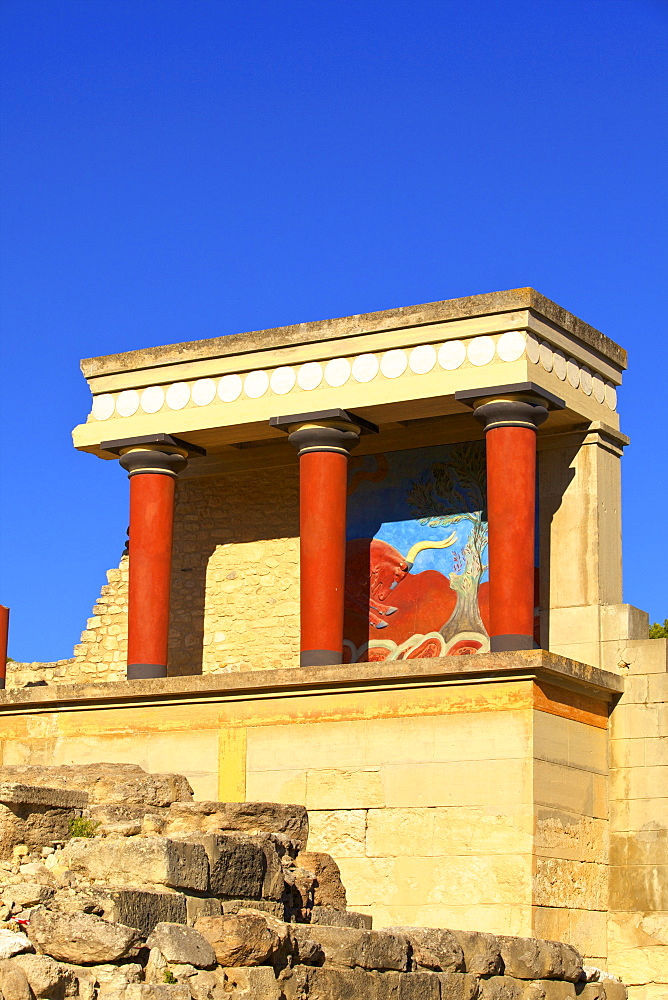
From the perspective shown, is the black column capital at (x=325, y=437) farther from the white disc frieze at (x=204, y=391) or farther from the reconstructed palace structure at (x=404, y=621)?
the white disc frieze at (x=204, y=391)

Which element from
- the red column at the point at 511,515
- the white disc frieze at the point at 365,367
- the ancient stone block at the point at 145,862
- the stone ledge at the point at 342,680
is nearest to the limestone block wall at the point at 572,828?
the stone ledge at the point at 342,680

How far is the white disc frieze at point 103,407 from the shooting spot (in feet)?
56.4

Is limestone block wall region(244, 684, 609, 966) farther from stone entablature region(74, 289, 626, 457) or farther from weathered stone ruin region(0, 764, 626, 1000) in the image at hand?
stone entablature region(74, 289, 626, 457)

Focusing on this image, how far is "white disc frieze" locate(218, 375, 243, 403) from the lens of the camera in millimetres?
16531

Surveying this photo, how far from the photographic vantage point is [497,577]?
14.5 metres

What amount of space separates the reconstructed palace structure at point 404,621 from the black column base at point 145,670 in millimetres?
22

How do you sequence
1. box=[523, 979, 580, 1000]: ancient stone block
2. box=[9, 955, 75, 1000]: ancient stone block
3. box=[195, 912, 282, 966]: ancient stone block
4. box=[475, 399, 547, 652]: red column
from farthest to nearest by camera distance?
box=[475, 399, 547, 652]: red column, box=[523, 979, 580, 1000]: ancient stone block, box=[195, 912, 282, 966]: ancient stone block, box=[9, 955, 75, 1000]: ancient stone block

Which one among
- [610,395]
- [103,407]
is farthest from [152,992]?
[103,407]

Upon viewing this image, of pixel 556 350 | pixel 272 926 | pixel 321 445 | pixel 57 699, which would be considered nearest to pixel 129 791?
pixel 272 926

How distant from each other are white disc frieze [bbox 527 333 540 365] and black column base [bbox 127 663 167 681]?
188 inches

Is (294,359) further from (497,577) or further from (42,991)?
(42,991)

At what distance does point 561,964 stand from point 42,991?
16.1ft

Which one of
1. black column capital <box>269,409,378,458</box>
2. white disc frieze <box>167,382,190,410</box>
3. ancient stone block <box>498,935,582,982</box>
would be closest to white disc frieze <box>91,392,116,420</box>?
white disc frieze <box>167,382,190,410</box>

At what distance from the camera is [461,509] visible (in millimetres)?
16953
